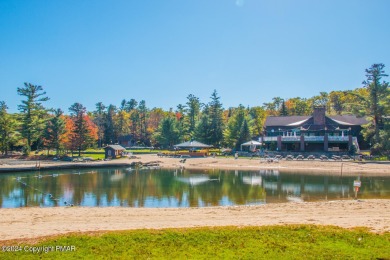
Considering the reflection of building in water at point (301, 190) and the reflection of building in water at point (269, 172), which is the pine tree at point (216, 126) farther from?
the reflection of building in water at point (301, 190)

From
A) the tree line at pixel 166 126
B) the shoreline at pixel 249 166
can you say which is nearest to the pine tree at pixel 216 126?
the tree line at pixel 166 126

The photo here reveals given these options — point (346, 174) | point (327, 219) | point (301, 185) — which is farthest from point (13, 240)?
point (346, 174)

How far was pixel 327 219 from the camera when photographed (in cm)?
1455

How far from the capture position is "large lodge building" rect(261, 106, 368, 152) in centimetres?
5981

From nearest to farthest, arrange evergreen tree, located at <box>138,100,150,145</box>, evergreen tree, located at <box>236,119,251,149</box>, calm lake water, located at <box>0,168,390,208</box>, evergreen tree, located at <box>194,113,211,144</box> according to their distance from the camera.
Answer: calm lake water, located at <box>0,168,390,208</box>
evergreen tree, located at <box>236,119,251,149</box>
evergreen tree, located at <box>194,113,211,144</box>
evergreen tree, located at <box>138,100,150,145</box>

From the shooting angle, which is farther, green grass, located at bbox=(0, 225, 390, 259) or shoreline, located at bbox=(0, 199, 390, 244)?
shoreline, located at bbox=(0, 199, 390, 244)

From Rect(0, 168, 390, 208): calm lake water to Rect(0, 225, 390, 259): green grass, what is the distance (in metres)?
11.0

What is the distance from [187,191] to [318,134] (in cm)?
4018

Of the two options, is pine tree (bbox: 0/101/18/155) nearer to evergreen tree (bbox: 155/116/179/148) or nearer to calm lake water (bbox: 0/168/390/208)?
calm lake water (bbox: 0/168/390/208)

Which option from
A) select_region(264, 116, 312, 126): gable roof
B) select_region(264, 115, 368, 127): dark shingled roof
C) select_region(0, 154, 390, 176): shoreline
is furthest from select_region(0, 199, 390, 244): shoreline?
select_region(264, 116, 312, 126): gable roof

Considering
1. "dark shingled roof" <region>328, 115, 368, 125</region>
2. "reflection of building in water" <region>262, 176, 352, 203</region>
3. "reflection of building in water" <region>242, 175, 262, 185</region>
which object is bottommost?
"reflection of building in water" <region>242, 175, 262, 185</region>

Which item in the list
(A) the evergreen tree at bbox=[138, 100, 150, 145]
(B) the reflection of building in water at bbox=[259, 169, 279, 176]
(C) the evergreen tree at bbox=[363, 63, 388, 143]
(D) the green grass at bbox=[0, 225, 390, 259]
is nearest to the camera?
(D) the green grass at bbox=[0, 225, 390, 259]

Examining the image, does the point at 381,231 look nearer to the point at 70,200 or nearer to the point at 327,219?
the point at 327,219

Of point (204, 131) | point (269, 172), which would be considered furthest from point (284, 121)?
point (269, 172)
